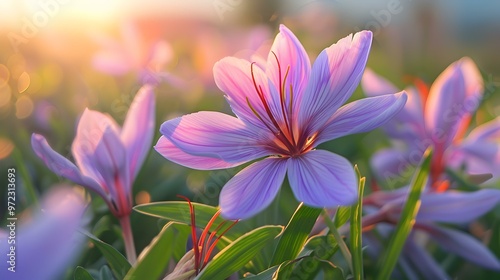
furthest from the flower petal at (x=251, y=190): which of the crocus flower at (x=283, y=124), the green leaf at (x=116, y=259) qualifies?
the green leaf at (x=116, y=259)

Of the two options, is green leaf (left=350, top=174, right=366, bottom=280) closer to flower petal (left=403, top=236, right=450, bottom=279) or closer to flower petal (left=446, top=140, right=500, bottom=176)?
flower petal (left=403, top=236, right=450, bottom=279)

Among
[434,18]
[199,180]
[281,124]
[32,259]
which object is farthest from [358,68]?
[434,18]

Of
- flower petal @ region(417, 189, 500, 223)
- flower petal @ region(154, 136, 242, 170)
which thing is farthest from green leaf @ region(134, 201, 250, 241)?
flower petal @ region(417, 189, 500, 223)

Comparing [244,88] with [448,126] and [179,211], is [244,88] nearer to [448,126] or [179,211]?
[179,211]

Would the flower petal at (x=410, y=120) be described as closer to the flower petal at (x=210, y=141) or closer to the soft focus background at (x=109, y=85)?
the soft focus background at (x=109, y=85)

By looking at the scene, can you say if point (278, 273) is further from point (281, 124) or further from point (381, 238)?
point (381, 238)

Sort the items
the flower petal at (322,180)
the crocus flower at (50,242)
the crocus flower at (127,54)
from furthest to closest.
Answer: the crocus flower at (127,54) < the flower petal at (322,180) < the crocus flower at (50,242)

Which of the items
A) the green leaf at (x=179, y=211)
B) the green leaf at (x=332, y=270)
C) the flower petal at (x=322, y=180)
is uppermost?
the flower petal at (x=322, y=180)

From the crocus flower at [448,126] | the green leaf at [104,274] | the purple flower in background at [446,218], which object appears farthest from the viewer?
the crocus flower at [448,126]

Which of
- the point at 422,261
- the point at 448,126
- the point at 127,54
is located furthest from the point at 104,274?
the point at 127,54
